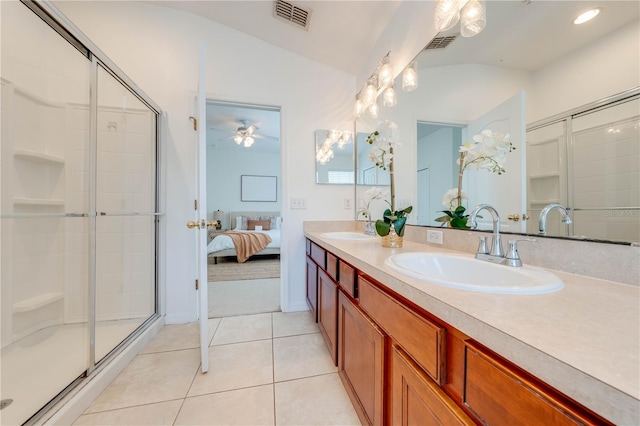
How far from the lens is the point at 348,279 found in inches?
44.8

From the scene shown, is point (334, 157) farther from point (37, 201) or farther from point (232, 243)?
point (232, 243)

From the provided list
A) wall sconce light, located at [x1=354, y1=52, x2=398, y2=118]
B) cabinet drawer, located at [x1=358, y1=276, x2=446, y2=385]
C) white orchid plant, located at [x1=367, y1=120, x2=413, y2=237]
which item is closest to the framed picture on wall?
wall sconce light, located at [x1=354, y1=52, x2=398, y2=118]

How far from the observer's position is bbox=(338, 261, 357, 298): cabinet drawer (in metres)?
1.07

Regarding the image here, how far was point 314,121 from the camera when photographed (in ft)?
7.73

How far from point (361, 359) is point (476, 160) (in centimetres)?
104

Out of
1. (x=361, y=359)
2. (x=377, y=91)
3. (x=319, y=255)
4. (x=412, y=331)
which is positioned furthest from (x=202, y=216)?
(x=377, y=91)

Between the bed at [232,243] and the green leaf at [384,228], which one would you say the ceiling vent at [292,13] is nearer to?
the green leaf at [384,228]

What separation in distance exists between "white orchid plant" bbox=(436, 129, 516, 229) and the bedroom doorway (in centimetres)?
133

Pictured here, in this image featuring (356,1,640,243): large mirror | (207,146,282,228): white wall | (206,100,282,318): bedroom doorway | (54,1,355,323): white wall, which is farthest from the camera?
(207,146,282,228): white wall

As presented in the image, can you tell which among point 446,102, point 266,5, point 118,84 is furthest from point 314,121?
point 118,84

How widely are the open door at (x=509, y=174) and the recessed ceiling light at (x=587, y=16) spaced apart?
22 cm

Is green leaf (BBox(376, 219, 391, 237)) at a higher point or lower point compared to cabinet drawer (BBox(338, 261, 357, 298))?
higher

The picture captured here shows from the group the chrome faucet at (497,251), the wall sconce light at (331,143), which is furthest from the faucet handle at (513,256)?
the wall sconce light at (331,143)

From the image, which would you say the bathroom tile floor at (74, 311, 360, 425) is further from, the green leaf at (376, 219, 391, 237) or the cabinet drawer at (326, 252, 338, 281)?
the green leaf at (376, 219, 391, 237)
